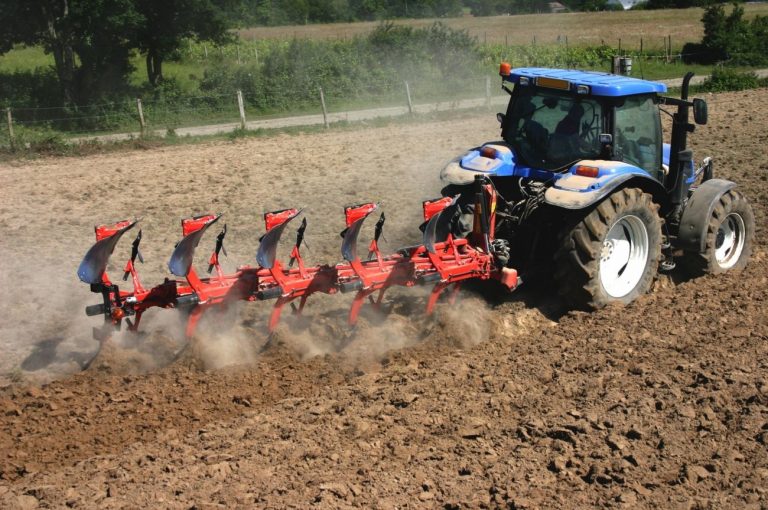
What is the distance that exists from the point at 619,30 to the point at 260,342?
4519 centimetres

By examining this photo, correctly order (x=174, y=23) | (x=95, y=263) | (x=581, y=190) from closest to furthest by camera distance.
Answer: (x=95, y=263)
(x=581, y=190)
(x=174, y=23)

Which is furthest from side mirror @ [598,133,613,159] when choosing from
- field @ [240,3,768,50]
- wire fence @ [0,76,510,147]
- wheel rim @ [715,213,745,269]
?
field @ [240,3,768,50]

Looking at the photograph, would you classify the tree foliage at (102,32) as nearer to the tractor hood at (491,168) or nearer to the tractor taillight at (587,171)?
the tractor hood at (491,168)

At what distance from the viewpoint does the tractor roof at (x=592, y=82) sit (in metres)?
7.24

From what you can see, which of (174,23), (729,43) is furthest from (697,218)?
(729,43)

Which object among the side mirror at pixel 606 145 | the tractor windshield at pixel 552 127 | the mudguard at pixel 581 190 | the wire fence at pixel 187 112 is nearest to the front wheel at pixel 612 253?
the mudguard at pixel 581 190

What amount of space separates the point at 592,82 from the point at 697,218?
181cm

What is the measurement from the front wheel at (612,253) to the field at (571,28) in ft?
105

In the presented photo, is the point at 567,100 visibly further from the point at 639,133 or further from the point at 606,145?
the point at 639,133

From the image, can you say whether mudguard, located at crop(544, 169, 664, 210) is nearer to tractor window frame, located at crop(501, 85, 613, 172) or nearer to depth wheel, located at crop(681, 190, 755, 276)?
tractor window frame, located at crop(501, 85, 613, 172)

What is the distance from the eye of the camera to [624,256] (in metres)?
7.78

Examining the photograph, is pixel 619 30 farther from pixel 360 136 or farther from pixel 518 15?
pixel 360 136

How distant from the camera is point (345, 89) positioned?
89.1ft

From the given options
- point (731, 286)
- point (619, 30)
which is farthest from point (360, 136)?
point (619, 30)
